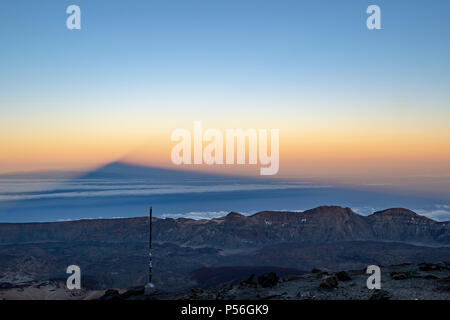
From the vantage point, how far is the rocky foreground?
21.3 meters

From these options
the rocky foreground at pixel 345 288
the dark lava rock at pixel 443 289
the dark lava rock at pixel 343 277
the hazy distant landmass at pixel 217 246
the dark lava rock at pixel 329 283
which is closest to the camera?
the dark lava rock at pixel 443 289

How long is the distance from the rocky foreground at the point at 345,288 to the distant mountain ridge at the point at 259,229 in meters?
97.9

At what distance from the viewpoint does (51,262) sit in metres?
91.9

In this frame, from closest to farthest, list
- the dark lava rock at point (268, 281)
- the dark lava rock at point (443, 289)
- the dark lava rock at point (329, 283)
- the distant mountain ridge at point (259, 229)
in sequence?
the dark lava rock at point (443, 289), the dark lava rock at point (329, 283), the dark lava rock at point (268, 281), the distant mountain ridge at point (259, 229)

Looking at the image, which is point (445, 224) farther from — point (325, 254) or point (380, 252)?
point (325, 254)

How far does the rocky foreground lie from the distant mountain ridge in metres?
97.9

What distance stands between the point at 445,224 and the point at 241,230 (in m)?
63.8

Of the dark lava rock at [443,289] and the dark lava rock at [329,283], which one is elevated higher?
the dark lava rock at [443,289]

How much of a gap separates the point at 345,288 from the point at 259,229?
114m

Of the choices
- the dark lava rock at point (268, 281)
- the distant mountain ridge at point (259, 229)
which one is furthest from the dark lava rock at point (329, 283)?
the distant mountain ridge at point (259, 229)

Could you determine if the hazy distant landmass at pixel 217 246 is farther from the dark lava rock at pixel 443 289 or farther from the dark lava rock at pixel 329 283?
the dark lava rock at pixel 443 289

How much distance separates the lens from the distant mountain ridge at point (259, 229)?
126 metres

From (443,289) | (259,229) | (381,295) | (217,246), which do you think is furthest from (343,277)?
(259,229)
